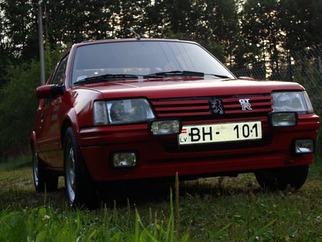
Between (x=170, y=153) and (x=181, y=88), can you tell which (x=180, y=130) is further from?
(x=181, y=88)

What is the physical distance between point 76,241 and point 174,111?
2.03 meters

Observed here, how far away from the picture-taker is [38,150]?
6184mm

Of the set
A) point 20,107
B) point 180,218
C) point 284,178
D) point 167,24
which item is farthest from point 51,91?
point 167,24

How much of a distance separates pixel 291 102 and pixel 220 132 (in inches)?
26.0

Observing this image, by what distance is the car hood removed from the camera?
4.05 m

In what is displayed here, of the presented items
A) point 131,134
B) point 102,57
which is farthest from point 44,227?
point 102,57

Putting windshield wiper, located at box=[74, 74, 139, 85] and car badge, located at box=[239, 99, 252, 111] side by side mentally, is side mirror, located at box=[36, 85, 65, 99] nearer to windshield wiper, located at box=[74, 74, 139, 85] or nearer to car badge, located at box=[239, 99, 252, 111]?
windshield wiper, located at box=[74, 74, 139, 85]

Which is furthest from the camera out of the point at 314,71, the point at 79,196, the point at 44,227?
the point at 314,71

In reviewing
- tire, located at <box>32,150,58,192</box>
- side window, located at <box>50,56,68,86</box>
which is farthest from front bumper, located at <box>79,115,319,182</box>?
tire, located at <box>32,150,58,192</box>

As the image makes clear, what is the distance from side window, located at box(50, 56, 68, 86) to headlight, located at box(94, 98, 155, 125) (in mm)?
1387

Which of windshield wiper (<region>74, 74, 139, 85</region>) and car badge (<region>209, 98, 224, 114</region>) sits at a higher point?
windshield wiper (<region>74, 74, 139, 85</region>)

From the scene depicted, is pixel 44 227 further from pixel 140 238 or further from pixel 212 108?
pixel 212 108

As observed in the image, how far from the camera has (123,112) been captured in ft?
13.2

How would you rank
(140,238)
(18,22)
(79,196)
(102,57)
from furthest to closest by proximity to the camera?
(18,22) < (102,57) < (79,196) < (140,238)
